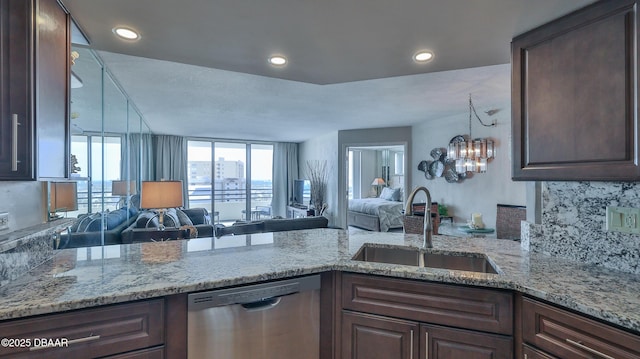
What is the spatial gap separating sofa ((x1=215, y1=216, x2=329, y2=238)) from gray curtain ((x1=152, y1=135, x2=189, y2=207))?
4225mm

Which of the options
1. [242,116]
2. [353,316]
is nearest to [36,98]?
[353,316]

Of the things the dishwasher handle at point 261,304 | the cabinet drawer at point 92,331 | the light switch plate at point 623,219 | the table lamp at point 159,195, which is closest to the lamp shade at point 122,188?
the table lamp at point 159,195

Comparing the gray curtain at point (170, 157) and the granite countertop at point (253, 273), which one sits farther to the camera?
the gray curtain at point (170, 157)

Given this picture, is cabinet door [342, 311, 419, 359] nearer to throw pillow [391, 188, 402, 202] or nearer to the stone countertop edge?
the stone countertop edge

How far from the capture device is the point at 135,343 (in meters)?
1.14

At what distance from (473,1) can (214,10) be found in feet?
3.90

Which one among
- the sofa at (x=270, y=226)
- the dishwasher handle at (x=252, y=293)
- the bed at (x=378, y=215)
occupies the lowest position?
the bed at (x=378, y=215)

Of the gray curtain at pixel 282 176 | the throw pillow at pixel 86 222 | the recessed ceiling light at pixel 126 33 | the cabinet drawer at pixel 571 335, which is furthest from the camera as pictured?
the gray curtain at pixel 282 176

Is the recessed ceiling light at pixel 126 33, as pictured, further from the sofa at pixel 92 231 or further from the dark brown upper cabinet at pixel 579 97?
the dark brown upper cabinet at pixel 579 97

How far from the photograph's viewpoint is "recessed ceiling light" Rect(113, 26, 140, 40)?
1562 mm

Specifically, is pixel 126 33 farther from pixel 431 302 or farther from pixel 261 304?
pixel 431 302

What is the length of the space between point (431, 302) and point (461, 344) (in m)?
0.21

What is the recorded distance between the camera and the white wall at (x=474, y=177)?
4371 millimetres

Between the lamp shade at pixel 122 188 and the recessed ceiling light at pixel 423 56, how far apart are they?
12.0ft
